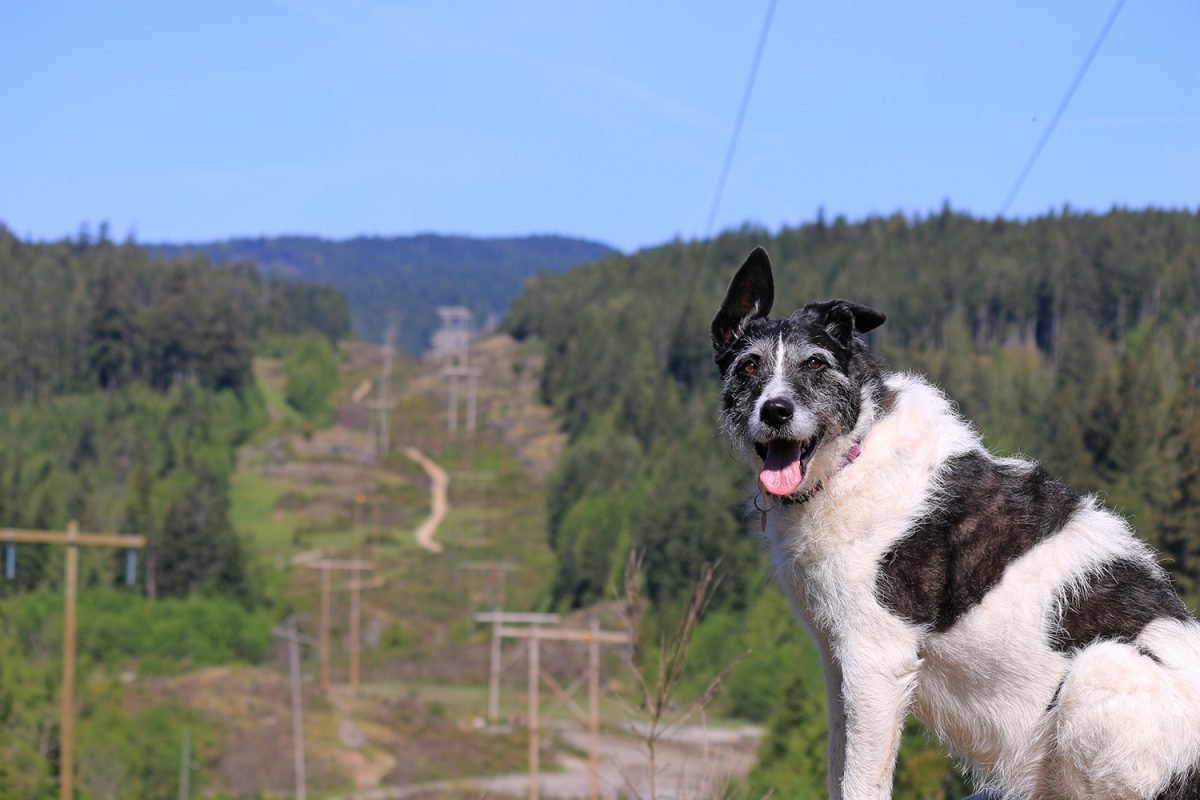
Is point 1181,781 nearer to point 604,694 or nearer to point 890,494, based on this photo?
point 890,494

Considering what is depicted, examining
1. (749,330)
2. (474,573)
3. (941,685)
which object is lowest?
(474,573)

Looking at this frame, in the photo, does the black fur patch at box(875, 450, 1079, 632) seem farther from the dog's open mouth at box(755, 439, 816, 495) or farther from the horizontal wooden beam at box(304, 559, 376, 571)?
the horizontal wooden beam at box(304, 559, 376, 571)

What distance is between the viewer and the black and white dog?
15.9 feet

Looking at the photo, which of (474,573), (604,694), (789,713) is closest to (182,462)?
(474,573)

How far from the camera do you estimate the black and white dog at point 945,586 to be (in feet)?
15.9

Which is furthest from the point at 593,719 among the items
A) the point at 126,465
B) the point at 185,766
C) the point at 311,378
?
the point at 311,378

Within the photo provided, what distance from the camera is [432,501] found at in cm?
11494

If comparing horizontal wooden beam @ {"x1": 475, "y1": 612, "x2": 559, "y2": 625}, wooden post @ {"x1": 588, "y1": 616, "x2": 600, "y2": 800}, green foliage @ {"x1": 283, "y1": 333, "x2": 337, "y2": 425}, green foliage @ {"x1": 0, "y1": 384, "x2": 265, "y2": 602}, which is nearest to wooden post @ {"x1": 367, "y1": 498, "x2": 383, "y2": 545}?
green foliage @ {"x1": 0, "y1": 384, "x2": 265, "y2": 602}

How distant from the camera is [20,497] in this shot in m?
101

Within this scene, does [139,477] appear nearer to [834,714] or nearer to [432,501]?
[432,501]

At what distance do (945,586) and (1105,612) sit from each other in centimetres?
53

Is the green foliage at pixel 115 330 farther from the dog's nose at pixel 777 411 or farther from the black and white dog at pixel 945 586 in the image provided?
the dog's nose at pixel 777 411

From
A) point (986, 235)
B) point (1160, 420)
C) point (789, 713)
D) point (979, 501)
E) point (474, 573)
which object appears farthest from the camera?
point (986, 235)

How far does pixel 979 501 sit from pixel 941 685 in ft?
2.20
